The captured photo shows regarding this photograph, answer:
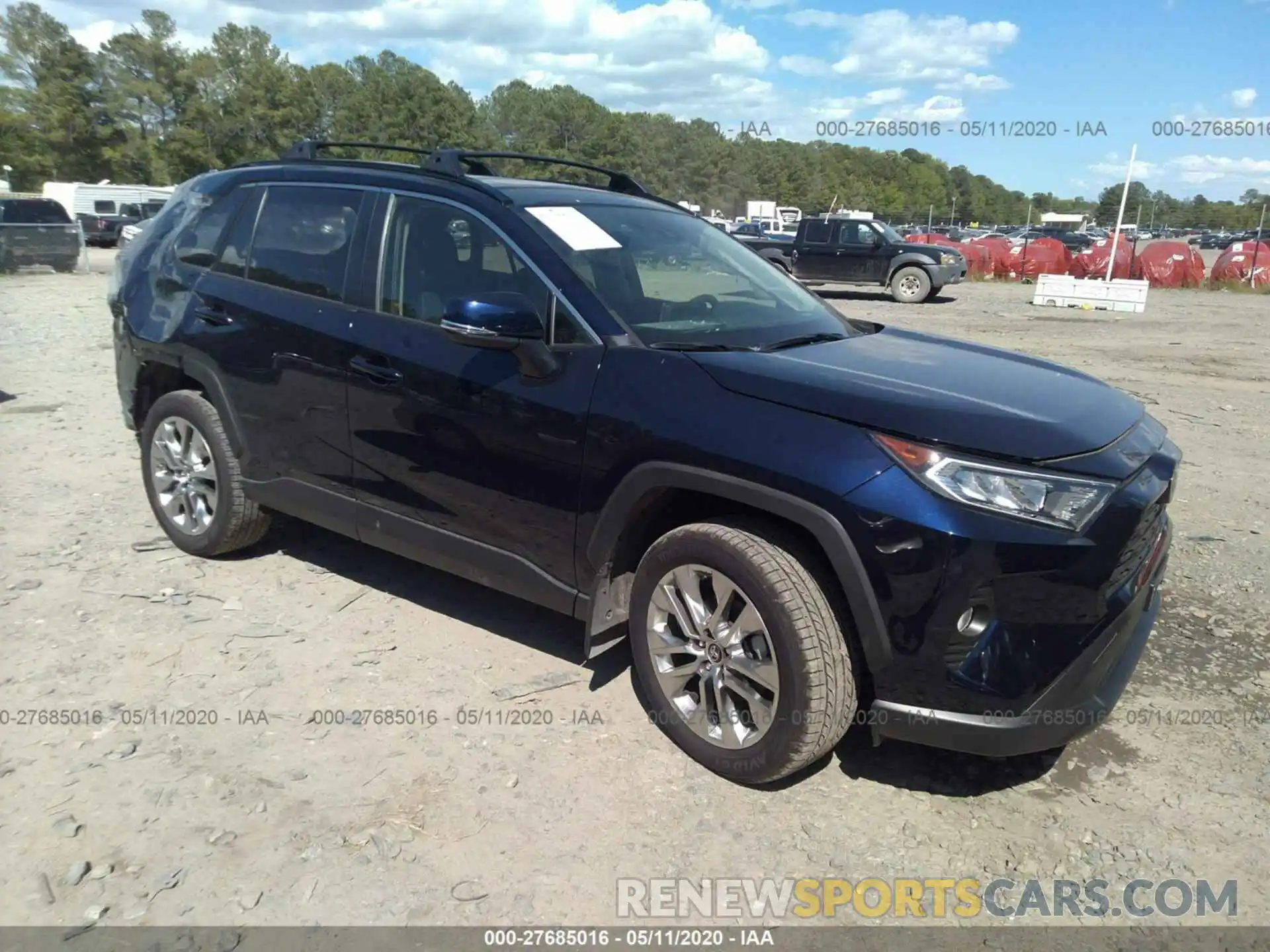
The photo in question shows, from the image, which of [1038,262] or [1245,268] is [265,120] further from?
[1245,268]

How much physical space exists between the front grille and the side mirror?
186 cm

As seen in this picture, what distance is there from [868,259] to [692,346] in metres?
18.3

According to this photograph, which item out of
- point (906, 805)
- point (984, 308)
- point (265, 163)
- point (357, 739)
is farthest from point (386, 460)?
point (984, 308)

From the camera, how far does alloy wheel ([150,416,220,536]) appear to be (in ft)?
14.9

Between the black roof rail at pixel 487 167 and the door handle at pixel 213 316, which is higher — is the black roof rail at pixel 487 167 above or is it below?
above

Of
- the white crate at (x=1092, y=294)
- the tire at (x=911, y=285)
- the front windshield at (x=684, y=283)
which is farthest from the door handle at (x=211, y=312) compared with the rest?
the white crate at (x=1092, y=294)

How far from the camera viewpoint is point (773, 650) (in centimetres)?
282

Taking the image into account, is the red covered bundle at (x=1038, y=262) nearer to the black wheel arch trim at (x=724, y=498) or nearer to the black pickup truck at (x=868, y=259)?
the black pickup truck at (x=868, y=259)

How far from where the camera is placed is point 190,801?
116 inches

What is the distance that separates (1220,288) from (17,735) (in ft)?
92.9

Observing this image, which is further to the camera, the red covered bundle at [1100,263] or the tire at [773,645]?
the red covered bundle at [1100,263]

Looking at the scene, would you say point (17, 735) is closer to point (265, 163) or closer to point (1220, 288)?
point (265, 163)

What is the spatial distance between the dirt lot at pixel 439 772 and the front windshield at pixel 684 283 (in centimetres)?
145

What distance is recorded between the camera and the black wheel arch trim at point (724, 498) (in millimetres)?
2648
